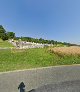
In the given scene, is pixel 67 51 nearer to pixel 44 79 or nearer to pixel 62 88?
pixel 44 79

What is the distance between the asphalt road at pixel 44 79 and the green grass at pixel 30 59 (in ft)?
5.01

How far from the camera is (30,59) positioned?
16047 millimetres

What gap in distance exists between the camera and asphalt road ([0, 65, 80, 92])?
35.5ft

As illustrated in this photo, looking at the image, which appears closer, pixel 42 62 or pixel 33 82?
pixel 33 82

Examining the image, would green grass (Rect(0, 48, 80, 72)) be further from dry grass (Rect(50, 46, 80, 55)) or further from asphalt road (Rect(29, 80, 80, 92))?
asphalt road (Rect(29, 80, 80, 92))

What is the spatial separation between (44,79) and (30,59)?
3.94 meters

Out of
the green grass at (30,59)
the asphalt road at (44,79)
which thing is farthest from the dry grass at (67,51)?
the asphalt road at (44,79)

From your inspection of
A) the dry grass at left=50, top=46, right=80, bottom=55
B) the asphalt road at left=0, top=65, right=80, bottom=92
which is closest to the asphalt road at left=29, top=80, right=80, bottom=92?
the asphalt road at left=0, top=65, right=80, bottom=92

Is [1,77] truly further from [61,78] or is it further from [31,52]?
[31,52]

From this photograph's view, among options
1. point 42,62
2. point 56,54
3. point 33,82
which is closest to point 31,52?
point 56,54

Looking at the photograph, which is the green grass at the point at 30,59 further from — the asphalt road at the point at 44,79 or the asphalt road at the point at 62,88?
the asphalt road at the point at 62,88

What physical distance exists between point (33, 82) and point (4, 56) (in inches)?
213

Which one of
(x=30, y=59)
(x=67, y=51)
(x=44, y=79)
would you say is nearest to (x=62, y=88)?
(x=44, y=79)

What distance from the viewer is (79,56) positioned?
17.8 meters
